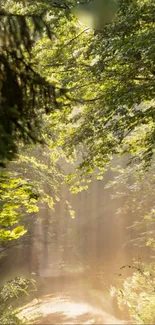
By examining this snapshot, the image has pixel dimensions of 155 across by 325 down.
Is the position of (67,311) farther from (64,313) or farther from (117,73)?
(117,73)

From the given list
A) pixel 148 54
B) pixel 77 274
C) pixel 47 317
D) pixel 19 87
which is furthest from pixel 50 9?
pixel 77 274

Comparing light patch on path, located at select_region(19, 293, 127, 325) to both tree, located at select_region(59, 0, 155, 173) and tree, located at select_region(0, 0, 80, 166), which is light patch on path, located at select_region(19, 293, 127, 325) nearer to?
tree, located at select_region(59, 0, 155, 173)

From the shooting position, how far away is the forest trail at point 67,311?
11.1 m

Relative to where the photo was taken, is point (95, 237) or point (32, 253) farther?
point (95, 237)

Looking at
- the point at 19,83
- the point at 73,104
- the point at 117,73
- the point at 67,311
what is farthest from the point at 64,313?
the point at 19,83

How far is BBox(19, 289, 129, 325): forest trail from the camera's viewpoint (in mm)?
11062

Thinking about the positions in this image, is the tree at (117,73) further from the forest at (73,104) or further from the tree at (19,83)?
the tree at (19,83)

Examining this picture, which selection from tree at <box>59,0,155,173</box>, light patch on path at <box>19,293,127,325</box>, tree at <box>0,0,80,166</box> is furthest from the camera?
light patch on path at <box>19,293,127,325</box>

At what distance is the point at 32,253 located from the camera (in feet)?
83.1

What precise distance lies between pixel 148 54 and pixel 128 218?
29085 millimetres

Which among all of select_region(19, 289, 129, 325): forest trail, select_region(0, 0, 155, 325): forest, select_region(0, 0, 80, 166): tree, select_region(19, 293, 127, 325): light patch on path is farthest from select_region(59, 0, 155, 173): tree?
select_region(19, 293, 127, 325): light patch on path

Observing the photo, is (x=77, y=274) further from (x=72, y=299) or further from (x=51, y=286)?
(x=72, y=299)

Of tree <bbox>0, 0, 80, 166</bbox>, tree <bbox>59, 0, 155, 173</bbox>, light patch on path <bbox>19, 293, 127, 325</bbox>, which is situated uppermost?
tree <bbox>59, 0, 155, 173</bbox>

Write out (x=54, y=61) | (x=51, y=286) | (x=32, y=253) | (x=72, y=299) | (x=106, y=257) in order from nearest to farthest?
1. (x=54, y=61)
2. (x=72, y=299)
3. (x=51, y=286)
4. (x=32, y=253)
5. (x=106, y=257)
